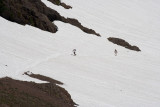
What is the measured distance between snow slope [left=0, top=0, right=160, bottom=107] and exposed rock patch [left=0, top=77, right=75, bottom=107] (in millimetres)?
1937

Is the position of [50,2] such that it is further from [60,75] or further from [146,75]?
[60,75]

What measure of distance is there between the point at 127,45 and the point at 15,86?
37.3m

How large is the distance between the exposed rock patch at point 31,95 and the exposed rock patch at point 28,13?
865 inches

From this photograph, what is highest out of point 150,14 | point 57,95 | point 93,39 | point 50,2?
point 150,14

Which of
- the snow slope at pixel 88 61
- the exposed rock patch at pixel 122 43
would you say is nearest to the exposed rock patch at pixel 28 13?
the snow slope at pixel 88 61

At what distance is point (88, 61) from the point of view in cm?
3941

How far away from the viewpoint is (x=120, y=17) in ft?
260

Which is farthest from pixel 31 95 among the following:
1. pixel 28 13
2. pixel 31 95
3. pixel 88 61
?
pixel 28 13

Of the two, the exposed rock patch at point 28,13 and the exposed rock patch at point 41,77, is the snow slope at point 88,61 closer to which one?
the exposed rock patch at point 41,77

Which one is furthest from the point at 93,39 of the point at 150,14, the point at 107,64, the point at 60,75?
the point at 150,14

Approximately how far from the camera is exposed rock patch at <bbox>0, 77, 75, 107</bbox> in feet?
55.9

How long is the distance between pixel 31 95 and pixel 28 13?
91.0 feet

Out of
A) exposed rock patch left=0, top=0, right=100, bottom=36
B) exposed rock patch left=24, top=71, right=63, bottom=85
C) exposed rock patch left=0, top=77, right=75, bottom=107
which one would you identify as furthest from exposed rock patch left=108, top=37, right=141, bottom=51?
exposed rock patch left=0, top=77, right=75, bottom=107

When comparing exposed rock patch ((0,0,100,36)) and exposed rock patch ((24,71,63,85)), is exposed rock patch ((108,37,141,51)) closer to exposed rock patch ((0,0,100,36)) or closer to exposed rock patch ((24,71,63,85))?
exposed rock patch ((0,0,100,36))
